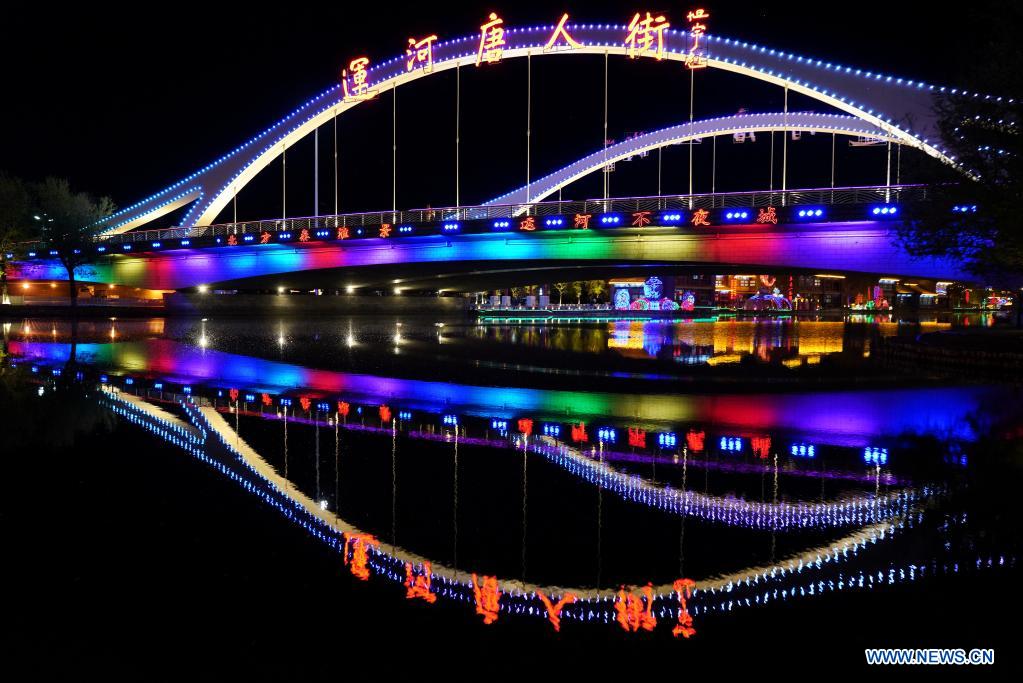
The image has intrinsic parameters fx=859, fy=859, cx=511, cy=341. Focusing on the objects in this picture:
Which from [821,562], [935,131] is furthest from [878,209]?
[821,562]

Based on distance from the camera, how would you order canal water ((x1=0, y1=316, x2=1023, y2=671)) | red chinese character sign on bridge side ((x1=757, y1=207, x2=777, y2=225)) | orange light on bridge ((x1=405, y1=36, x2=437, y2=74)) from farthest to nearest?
orange light on bridge ((x1=405, y1=36, x2=437, y2=74)) < red chinese character sign on bridge side ((x1=757, y1=207, x2=777, y2=225)) < canal water ((x1=0, y1=316, x2=1023, y2=671))

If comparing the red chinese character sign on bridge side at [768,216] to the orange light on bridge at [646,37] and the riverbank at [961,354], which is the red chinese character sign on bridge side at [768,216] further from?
the orange light on bridge at [646,37]

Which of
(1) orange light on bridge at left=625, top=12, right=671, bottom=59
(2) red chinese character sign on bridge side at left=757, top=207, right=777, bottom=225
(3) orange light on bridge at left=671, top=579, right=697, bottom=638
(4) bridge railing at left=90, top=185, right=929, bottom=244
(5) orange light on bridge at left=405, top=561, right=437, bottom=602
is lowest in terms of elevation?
(3) orange light on bridge at left=671, top=579, right=697, bottom=638

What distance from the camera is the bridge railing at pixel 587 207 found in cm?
3338

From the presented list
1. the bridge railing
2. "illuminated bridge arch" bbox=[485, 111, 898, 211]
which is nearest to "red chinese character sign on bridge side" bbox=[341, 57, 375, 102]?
the bridge railing

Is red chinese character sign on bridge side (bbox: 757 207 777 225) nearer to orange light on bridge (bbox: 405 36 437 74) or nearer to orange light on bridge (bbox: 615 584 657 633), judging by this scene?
orange light on bridge (bbox: 405 36 437 74)

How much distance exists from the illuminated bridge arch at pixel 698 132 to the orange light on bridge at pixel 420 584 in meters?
36.8

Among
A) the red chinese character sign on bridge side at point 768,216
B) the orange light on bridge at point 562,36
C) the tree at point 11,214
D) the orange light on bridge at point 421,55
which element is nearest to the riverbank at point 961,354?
the red chinese character sign on bridge side at point 768,216

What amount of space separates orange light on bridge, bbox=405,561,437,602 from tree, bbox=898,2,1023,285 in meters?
18.7

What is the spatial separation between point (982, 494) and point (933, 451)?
2.12 meters

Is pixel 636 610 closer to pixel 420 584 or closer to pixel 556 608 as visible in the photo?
pixel 556 608

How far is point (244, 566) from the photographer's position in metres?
5.12

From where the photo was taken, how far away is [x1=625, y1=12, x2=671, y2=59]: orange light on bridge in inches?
1506

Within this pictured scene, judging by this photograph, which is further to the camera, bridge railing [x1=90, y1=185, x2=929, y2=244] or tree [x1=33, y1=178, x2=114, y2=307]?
tree [x1=33, y1=178, x2=114, y2=307]
